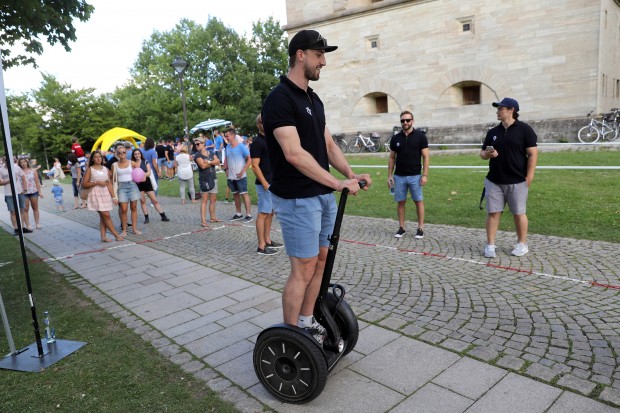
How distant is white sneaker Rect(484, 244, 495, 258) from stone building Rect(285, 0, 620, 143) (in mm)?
17459

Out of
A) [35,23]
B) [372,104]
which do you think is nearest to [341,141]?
[372,104]

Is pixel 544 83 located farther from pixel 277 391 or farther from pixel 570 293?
pixel 277 391

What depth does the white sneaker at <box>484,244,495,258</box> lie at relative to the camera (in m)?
5.76

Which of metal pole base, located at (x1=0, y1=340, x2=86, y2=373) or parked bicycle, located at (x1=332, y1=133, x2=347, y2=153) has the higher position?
parked bicycle, located at (x1=332, y1=133, x2=347, y2=153)

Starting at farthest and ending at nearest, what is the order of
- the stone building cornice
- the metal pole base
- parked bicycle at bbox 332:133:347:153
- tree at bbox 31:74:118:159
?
tree at bbox 31:74:118:159 → parked bicycle at bbox 332:133:347:153 → the stone building cornice → the metal pole base

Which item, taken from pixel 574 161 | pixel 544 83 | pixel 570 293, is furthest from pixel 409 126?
pixel 544 83

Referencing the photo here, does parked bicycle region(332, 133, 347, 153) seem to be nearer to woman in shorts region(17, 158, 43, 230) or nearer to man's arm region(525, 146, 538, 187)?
woman in shorts region(17, 158, 43, 230)

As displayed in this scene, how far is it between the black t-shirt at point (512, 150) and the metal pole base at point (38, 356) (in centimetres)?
527

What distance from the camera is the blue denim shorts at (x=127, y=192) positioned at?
9.05 m

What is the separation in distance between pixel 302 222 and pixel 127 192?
738 cm

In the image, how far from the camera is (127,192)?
9117 mm

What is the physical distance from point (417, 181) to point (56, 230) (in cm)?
903

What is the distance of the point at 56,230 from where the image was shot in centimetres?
1080

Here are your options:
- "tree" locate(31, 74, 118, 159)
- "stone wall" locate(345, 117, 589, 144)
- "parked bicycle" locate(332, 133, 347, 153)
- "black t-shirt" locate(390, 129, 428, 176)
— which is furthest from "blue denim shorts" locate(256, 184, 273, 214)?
"tree" locate(31, 74, 118, 159)
